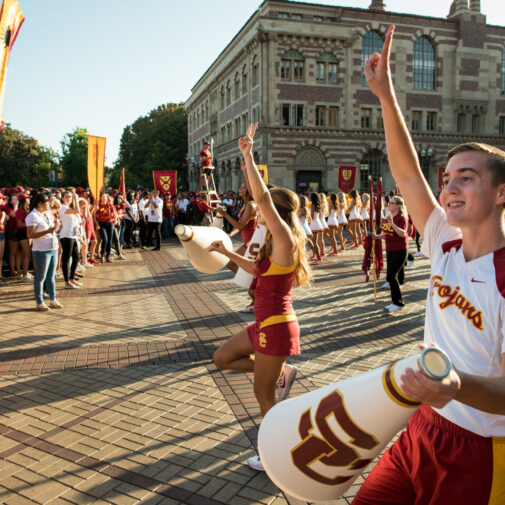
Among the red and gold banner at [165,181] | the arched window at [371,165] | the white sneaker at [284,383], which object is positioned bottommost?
the white sneaker at [284,383]

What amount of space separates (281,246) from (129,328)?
4664 mm

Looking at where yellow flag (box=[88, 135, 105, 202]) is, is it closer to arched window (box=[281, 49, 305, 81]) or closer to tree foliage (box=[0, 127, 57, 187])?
arched window (box=[281, 49, 305, 81])

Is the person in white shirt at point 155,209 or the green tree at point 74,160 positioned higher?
the green tree at point 74,160

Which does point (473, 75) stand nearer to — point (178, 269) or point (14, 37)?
point (178, 269)

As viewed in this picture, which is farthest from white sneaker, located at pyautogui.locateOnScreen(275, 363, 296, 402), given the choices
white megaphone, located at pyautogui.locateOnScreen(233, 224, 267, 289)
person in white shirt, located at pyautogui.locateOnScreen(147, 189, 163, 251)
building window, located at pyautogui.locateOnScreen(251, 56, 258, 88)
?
building window, located at pyautogui.locateOnScreen(251, 56, 258, 88)

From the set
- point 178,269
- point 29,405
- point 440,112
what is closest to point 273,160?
point 440,112

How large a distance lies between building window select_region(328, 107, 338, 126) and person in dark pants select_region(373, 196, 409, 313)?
31213 millimetres

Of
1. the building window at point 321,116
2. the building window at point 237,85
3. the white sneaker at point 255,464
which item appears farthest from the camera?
the building window at point 237,85

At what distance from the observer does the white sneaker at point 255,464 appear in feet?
11.1

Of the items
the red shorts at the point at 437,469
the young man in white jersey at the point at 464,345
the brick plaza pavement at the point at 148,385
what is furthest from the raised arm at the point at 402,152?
the brick plaza pavement at the point at 148,385

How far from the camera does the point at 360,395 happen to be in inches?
53.7

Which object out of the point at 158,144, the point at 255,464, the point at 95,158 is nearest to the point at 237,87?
the point at 158,144

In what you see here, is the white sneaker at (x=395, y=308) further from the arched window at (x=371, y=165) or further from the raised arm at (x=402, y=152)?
the arched window at (x=371, y=165)

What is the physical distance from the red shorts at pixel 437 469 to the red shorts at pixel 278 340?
4.58 feet
